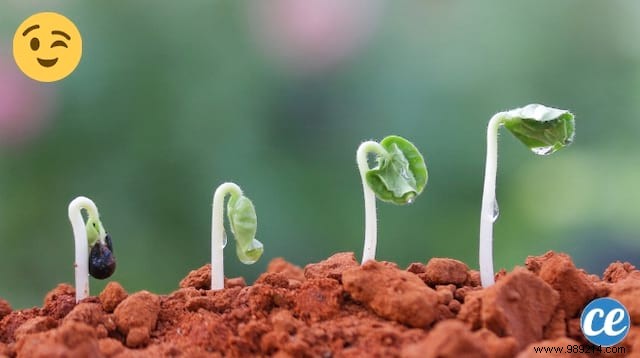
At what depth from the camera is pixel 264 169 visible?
183 cm

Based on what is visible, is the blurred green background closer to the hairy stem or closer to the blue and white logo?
the hairy stem

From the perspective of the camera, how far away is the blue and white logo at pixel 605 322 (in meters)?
0.75

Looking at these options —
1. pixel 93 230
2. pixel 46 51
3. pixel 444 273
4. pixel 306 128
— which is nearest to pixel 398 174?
pixel 444 273

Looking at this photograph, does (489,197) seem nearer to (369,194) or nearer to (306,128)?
(369,194)

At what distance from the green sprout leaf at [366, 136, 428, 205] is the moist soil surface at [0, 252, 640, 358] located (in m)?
0.09

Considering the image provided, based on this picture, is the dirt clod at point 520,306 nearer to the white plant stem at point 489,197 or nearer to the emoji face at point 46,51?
the white plant stem at point 489,197

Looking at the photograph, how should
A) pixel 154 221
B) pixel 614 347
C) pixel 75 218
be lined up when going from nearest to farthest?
pixel 614 347, pixel 75 218, pixel 154 221

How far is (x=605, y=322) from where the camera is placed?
758 millimetres

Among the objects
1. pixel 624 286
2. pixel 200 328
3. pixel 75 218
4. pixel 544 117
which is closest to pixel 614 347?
pixel 624 286

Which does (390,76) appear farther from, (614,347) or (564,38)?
(614,347)

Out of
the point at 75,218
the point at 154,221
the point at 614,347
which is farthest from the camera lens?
the point at 154,221

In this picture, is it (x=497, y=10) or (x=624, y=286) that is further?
(x=497, y=10)

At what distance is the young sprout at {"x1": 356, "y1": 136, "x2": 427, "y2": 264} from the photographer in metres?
0.84

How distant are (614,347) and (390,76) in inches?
49.2
